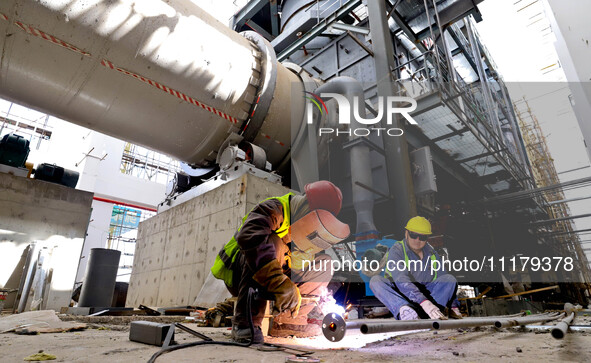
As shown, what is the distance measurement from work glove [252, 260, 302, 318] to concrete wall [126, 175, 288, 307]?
7.31 feet

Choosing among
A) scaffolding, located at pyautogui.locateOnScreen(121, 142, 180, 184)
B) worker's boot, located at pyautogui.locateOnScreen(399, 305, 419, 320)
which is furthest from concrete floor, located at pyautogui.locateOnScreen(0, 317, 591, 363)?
scaffolding, located at pyautogui.locateOnScreen(121, 142, 180, 184)

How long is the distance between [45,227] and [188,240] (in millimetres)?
1975

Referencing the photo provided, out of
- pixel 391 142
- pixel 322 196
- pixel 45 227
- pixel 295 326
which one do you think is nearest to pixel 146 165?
pixel 45 227

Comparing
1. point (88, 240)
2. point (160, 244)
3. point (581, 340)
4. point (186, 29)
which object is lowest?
point (581, 340)

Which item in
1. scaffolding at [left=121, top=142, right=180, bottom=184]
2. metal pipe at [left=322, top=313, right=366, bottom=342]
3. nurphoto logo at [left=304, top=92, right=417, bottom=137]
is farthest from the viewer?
scaffolding at [left=121, top=142, right=180, bottom=184]

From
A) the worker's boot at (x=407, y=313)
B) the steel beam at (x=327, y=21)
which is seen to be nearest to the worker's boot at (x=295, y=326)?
the worker's boot at (x=407, y=313)

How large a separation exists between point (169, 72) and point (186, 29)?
59cm

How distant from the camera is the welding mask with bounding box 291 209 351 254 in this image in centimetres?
216

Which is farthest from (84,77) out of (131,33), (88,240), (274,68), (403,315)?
(88,240)

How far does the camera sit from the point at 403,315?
3396 millimetres

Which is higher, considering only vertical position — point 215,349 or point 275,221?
point 275,221

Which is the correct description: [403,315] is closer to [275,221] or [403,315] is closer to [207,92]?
[275,221]

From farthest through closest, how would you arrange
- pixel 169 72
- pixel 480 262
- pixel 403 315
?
pixel 480 262, pixel 169 72, pixel 403 315

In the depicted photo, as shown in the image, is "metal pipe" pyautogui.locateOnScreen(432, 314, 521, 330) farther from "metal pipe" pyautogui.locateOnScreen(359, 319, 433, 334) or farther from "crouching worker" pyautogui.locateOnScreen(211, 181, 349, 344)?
"crouching worker" pyautogui.locateOnScreen(211, 181, 349, 344)
